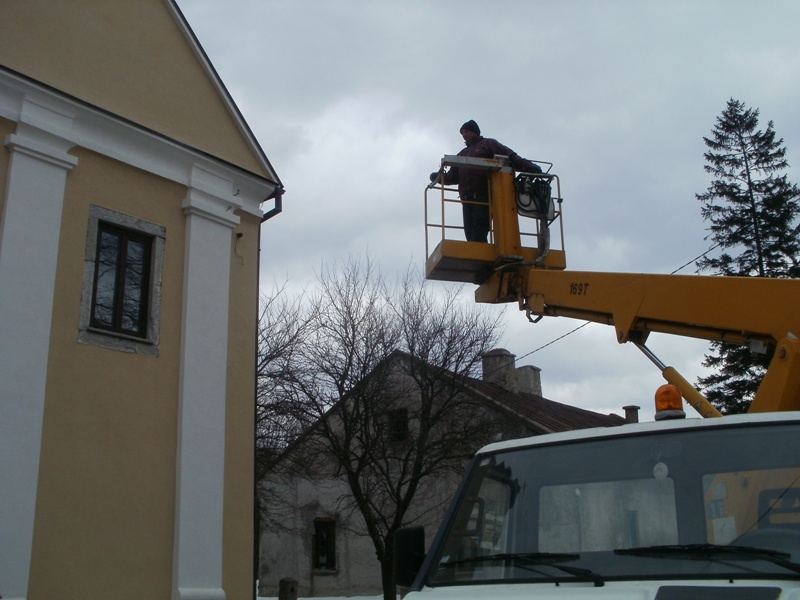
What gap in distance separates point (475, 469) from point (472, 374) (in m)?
17.0

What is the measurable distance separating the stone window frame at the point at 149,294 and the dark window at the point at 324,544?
1721 cm

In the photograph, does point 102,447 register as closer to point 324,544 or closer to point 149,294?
point 149,294

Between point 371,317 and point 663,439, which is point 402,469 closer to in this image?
point 371,317

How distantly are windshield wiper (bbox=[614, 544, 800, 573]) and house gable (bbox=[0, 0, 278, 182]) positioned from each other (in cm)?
801

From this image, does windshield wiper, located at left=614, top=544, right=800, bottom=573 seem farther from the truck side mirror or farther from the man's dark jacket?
the man's dark jacket

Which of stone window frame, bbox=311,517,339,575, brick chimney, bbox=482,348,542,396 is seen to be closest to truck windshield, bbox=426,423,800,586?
brick chimney, bbox=482,348,542,396

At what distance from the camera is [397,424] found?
67.3 feet

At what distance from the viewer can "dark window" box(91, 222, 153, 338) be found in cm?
895

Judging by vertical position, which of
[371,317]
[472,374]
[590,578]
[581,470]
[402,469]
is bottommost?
[590,578]

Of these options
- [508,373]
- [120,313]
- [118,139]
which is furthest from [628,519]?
[508,373]

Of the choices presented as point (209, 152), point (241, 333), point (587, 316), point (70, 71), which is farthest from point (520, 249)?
point (70, 71)

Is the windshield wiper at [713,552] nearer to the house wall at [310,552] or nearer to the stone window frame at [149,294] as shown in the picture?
the stone window frame at [149,294]

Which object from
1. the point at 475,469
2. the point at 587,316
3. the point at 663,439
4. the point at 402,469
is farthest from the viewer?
the point at 402,469

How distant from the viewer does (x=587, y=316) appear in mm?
6898
